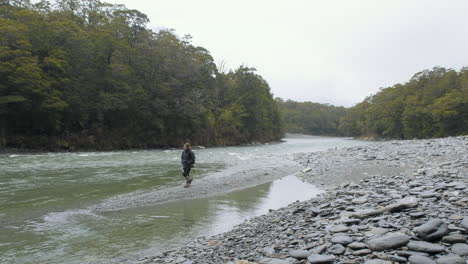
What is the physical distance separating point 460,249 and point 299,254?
221 centimetres

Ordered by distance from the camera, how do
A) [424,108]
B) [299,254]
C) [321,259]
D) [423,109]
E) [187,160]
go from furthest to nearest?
1. [424,108]
2. [423,109]
3. [187,160]
4. [299,254]
5. [321,259]

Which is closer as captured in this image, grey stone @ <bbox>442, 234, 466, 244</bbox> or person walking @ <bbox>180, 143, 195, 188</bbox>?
grey stone @ <bbox>442, 234, 466, 244</bbox>

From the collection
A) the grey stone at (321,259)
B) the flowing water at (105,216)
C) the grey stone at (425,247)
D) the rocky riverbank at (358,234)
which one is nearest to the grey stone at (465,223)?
the rocky riverbank at (358,234)

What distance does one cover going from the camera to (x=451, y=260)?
152 inches

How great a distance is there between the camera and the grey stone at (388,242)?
180 inches

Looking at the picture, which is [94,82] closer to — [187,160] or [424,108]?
[187,160]

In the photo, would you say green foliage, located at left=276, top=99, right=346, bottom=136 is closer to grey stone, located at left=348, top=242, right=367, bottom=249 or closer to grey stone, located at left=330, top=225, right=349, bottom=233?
grey stone, located at left=330, top=225, right=349, bottom=233

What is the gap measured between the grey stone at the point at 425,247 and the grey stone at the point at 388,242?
0.41ft

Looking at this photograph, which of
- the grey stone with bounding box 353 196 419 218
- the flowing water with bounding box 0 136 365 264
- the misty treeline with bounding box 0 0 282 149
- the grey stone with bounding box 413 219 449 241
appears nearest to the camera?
the grey stone with bounding box 413 219 449 241

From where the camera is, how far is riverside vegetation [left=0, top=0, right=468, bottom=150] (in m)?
39.2

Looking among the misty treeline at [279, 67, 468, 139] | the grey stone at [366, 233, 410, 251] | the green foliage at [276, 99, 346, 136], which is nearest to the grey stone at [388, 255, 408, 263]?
the grey stone at [366, 233, 410, 251]

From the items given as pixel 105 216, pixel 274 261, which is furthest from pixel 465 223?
pixel 105 216

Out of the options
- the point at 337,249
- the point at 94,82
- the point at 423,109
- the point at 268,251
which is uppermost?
the point at 94,82

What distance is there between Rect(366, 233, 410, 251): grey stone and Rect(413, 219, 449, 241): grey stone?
0.86 ft
